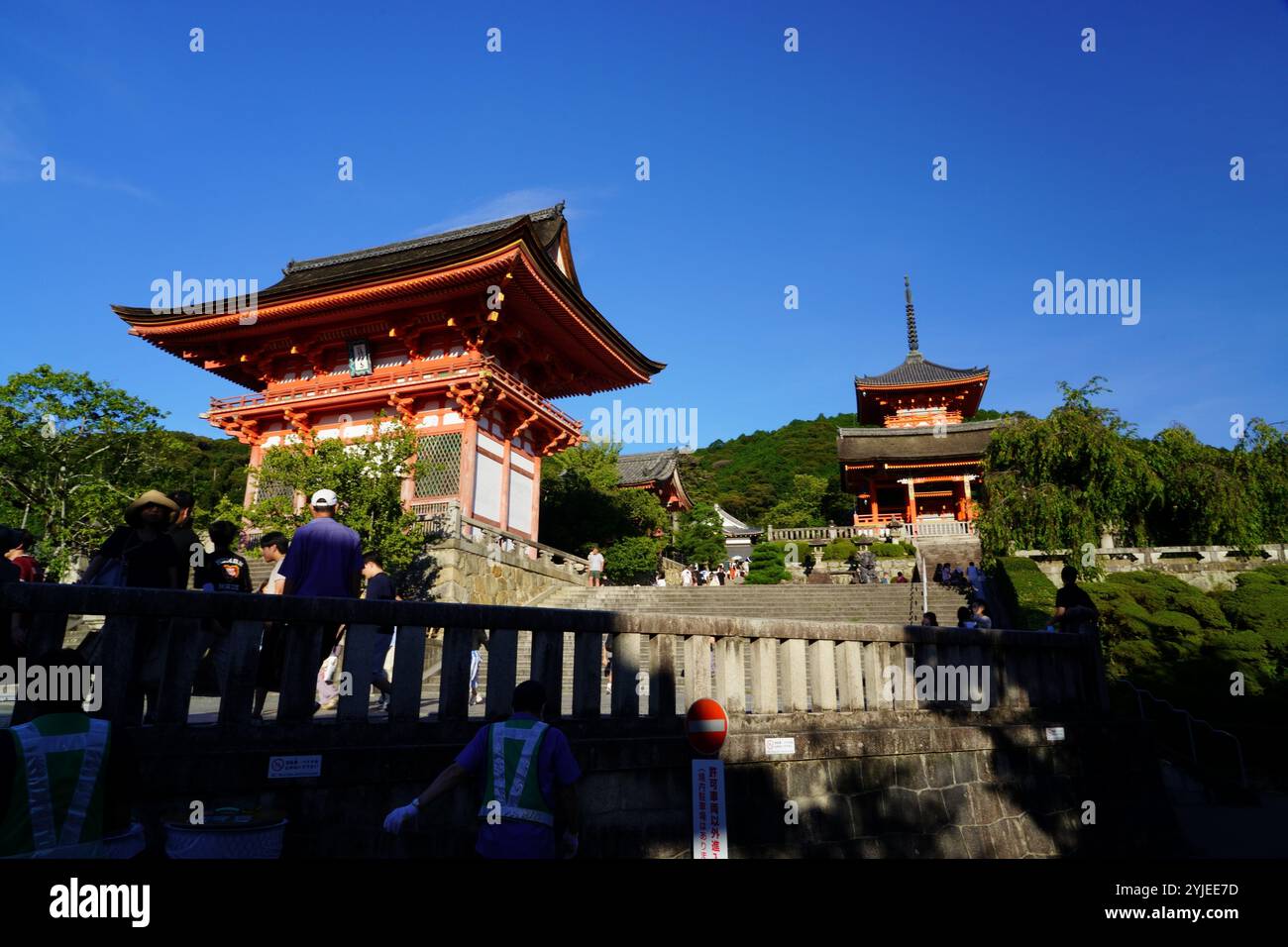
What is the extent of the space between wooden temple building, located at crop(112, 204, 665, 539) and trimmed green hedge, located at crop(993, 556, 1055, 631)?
530 inches

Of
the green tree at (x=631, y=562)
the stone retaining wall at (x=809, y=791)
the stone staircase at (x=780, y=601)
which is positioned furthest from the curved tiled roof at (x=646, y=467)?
the stone retaining wall at (x=809, y=791)

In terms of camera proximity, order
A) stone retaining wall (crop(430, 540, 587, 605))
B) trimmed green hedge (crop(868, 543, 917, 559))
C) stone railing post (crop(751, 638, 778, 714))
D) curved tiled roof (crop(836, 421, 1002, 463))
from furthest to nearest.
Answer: curved tiled roof (crop(836, 421, 1002, 463))
trimmed green hedge (crop(868, 543, 917, 559))
stone retaining wall (crop(430, 540, 587, 605))
stone railing post (crop(751, 638, 778, 714))

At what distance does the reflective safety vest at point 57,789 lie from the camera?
2.90 meters

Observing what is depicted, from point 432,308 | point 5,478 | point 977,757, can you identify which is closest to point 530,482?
point 432,308

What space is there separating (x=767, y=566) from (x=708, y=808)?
914 inches

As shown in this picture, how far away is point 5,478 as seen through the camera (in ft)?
80.5

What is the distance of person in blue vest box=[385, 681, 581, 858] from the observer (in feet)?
12.2

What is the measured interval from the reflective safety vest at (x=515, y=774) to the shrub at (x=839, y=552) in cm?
2767

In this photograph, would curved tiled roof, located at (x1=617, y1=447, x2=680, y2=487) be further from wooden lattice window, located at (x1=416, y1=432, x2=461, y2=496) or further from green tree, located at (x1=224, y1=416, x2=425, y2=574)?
green tree, located at (x1=224, y1=416, x2=425, y2=574)

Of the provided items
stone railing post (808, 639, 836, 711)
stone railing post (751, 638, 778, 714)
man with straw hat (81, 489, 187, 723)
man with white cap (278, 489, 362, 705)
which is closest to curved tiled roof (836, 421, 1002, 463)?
stone railing post (808, 639, 836, 711)

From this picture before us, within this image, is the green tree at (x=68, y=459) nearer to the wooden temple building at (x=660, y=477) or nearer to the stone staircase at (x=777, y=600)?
the stone staircase at (x=777, y=600)

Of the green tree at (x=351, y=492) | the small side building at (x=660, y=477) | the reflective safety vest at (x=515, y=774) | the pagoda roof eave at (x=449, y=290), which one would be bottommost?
the reflective safety vest at (x=515, y=774)

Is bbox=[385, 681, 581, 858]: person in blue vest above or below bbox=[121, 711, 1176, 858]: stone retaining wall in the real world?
above
